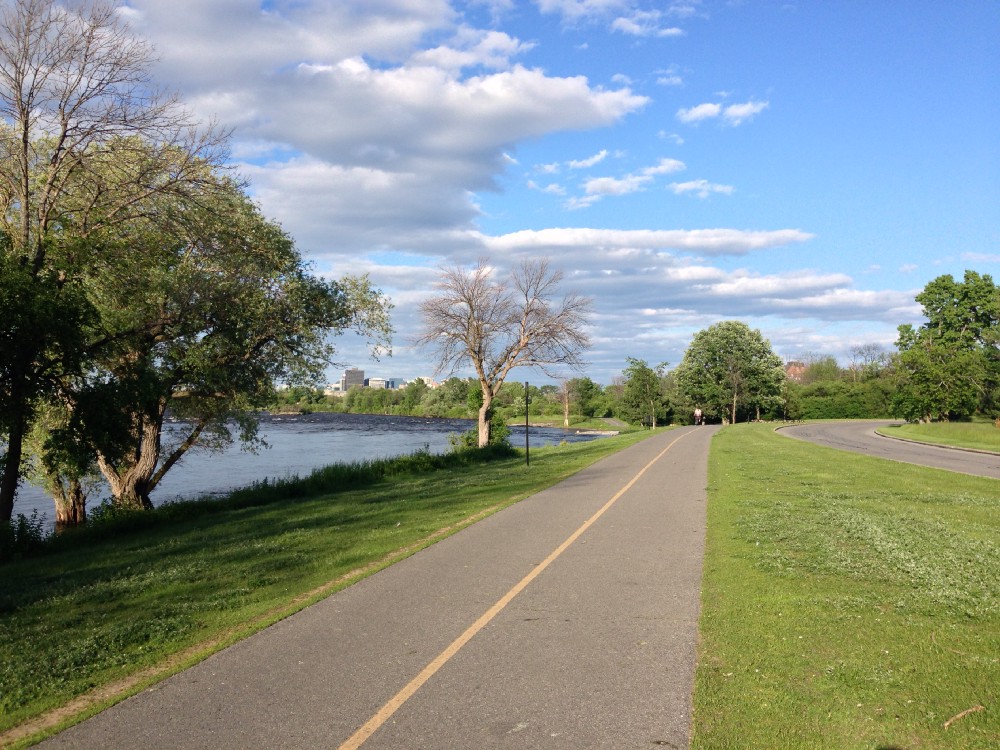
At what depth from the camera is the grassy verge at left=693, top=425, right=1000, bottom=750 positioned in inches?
169

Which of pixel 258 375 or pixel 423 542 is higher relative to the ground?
pixel 258 375

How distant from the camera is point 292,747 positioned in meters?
Answer: 4.16

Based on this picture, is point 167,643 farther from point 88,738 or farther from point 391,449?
point 391,449

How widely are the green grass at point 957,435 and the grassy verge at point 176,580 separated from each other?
104ft

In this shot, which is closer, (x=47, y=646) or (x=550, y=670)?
(x=550, y=670)

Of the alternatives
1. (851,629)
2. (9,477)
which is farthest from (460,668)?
(9,477)

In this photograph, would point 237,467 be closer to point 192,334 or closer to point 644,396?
point 192,334

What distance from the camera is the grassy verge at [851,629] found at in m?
4.29

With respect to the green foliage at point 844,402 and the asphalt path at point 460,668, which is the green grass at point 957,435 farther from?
the green foliage at point 844,402

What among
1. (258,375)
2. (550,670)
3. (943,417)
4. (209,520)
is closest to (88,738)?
(550,670)

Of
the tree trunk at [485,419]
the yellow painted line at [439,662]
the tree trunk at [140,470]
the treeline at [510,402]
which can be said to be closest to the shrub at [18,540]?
the tree trunk at [140,470]

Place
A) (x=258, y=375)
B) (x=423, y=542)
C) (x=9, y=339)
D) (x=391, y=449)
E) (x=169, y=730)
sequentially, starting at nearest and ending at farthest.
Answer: (x=169, y=730) → (x=423, y=542) → (x=9, y=339) → (x=258, y=375) → (x=391, y=449)

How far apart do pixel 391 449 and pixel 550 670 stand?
143ft

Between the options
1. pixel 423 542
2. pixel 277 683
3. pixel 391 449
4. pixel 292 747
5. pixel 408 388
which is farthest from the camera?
pixel 408 388
